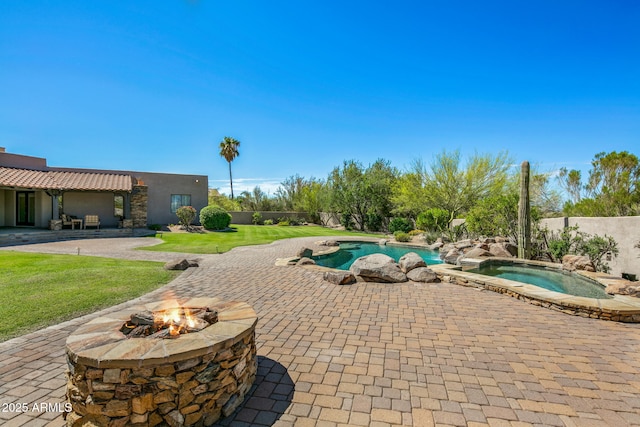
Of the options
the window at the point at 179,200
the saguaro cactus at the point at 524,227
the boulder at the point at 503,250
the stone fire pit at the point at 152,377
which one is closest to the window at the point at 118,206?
the window at the point at 179,200

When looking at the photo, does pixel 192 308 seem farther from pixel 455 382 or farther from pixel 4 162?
pixel 4 162

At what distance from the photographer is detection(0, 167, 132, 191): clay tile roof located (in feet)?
48.3

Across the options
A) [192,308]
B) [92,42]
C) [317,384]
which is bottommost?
[317,384]

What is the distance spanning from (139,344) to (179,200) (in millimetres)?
20853

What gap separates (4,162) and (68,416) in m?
21.6

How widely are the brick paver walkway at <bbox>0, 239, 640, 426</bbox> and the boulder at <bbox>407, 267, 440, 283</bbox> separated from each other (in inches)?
59.5

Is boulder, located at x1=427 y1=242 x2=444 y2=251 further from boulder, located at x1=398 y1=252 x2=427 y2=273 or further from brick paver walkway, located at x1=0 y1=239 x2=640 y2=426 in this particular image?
brick paver walkway, located at x1=0 y1=239 x2=640 y2=426

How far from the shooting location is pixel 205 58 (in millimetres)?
10375

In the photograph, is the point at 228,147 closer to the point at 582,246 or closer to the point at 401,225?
the point at 401,225

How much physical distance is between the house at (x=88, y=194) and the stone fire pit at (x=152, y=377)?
57.6 feet

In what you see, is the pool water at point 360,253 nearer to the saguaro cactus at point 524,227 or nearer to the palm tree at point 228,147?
the saguaro cactus at point 524,227

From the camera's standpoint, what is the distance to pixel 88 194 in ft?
58.3

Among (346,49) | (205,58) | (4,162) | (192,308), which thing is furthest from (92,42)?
(4,162)

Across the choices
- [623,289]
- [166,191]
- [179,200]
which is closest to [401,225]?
[623,289]
